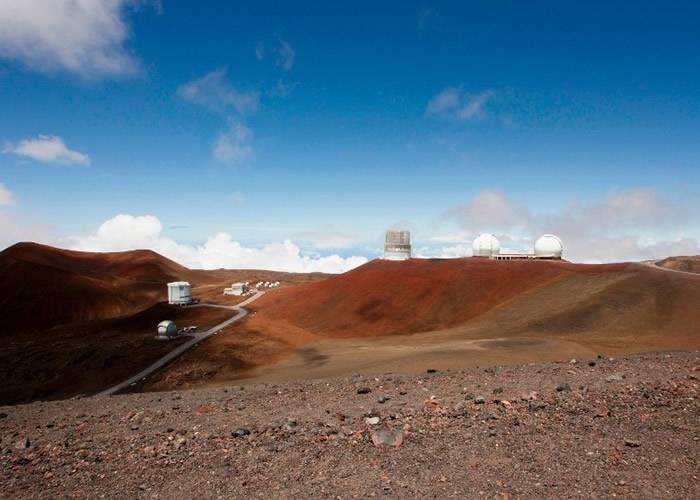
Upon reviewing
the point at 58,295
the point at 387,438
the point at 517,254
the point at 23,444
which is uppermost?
the point at 517,254

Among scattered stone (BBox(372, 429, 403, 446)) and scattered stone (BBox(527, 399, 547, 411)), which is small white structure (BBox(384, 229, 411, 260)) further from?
scattered stone (BBox(372, 429, 403, 446))

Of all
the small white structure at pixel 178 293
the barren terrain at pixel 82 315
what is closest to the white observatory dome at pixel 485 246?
the barren terrain at pixel 82 315

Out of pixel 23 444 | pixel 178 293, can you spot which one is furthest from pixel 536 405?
pixel 178 293

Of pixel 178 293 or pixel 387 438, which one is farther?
pixel 178 293

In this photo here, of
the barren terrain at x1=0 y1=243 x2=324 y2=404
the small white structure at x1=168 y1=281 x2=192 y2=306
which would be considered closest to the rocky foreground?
the barren terrain at x1=0 y1=243 x2=324 y2=404

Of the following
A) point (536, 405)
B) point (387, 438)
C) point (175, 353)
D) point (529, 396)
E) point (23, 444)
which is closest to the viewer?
point (387, 438)

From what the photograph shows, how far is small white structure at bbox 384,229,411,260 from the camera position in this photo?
257 ft

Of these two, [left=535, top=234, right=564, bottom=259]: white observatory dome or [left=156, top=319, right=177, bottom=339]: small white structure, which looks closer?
[left=156, top=319, right=177, bottom=339]: small white structure

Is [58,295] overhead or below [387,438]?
overhead

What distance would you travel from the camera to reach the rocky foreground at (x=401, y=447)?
9.38 metres

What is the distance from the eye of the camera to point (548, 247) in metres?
71.2

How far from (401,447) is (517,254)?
A: 67.4 meters

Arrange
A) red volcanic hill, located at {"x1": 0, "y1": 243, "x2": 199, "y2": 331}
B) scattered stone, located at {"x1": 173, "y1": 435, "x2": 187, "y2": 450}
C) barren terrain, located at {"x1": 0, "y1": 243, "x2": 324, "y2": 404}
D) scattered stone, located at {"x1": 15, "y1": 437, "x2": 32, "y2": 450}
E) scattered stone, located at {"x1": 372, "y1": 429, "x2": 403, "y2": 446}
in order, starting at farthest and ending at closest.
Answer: red volcanic hill, located at {"x1": 0, "y1": 243, "x2": 199, "y2": 331} → barren terrain, located at {"x1": 0, "y1": 243, "x2": 324, "y2": 404} → scattered stone, located at {"x1": 15, "y1": 437, "x2": 32, "y2": 450} → scattered stone, located at {"x1": 173, "y1": 435, "x2": 187, "y2": 450} → scattered stone, located at {"x1": 372, "y1": 429, "x2": 403, "y2": 446}

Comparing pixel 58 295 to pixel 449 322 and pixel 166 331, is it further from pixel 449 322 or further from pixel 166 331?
pixel 449 322
